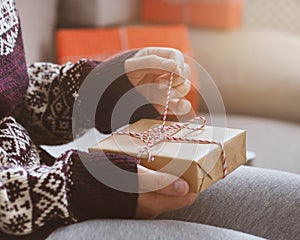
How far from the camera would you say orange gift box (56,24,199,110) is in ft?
5.10

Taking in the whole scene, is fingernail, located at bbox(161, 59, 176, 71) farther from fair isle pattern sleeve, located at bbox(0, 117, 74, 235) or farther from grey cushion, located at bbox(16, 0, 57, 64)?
grey cushion, located at bbox(16, 0, 57, 64)

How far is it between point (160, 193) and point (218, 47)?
1062 millimetres

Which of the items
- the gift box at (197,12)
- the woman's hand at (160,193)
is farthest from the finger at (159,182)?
the gift box at (197,12)

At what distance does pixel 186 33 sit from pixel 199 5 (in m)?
0.21

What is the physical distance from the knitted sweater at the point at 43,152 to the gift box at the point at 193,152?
3 centimetres

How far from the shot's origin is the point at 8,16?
2.93 ft

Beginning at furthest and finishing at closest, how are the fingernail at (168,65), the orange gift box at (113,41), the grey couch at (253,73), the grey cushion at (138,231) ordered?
the orange gift box at (113,41) < the grey couch at (253,73) < the fingernail at (168,65) < the grey cushion at (138,231)

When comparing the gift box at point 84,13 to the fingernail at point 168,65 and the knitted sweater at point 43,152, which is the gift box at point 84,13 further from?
the fingernail at point 168,65

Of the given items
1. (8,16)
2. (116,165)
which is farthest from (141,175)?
(8,16)

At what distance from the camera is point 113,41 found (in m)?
1.61

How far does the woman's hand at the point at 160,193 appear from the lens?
0.69 meters

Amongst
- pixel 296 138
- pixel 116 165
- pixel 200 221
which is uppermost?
pixel 116 165

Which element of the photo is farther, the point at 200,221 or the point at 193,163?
the point at 200,221

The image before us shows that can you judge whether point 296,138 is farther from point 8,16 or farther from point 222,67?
point 8,16
